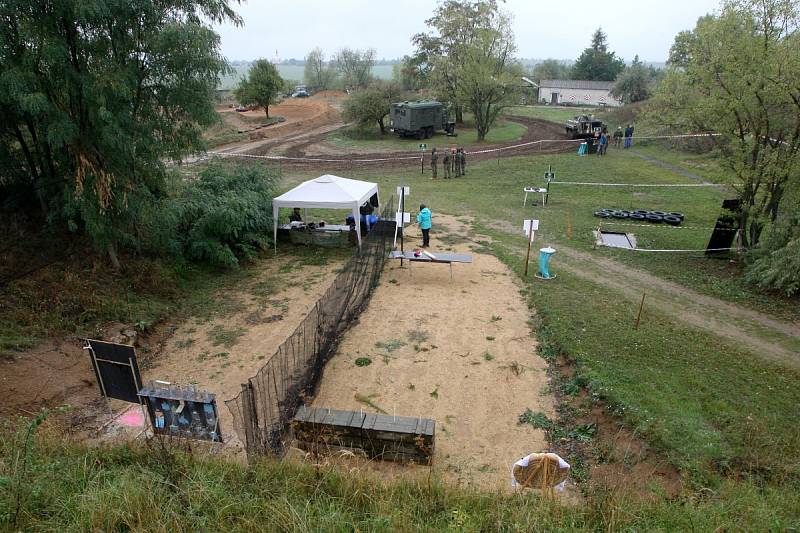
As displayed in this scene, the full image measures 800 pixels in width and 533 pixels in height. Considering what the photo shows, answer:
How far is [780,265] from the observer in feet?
36.7

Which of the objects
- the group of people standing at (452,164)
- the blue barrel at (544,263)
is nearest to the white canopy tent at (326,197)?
the blue barrel at (544,263)

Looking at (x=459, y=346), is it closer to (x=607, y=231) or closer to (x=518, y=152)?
(x=607, y=231)

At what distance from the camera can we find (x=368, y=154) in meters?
31.6

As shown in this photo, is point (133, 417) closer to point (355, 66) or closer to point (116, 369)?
point (116, 369)

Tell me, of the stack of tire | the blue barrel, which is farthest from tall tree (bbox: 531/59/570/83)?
the blue barrel

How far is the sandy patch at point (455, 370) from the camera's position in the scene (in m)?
6.93

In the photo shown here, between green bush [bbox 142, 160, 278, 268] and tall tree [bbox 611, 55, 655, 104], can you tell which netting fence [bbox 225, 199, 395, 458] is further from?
tall tree [bbox 611, 55, 655, 104]

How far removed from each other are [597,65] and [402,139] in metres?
49.4

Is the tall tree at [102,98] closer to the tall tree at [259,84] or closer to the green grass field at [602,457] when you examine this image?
the green grass field at [602,457]

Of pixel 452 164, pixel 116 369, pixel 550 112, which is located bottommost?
pixel 116 369

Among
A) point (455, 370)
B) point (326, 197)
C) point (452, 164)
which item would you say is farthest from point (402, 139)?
point (455, 370)

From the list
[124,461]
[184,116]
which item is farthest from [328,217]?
[124,461]

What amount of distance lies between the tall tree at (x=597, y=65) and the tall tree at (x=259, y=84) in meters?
49.4

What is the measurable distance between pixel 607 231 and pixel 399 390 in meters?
11.4
